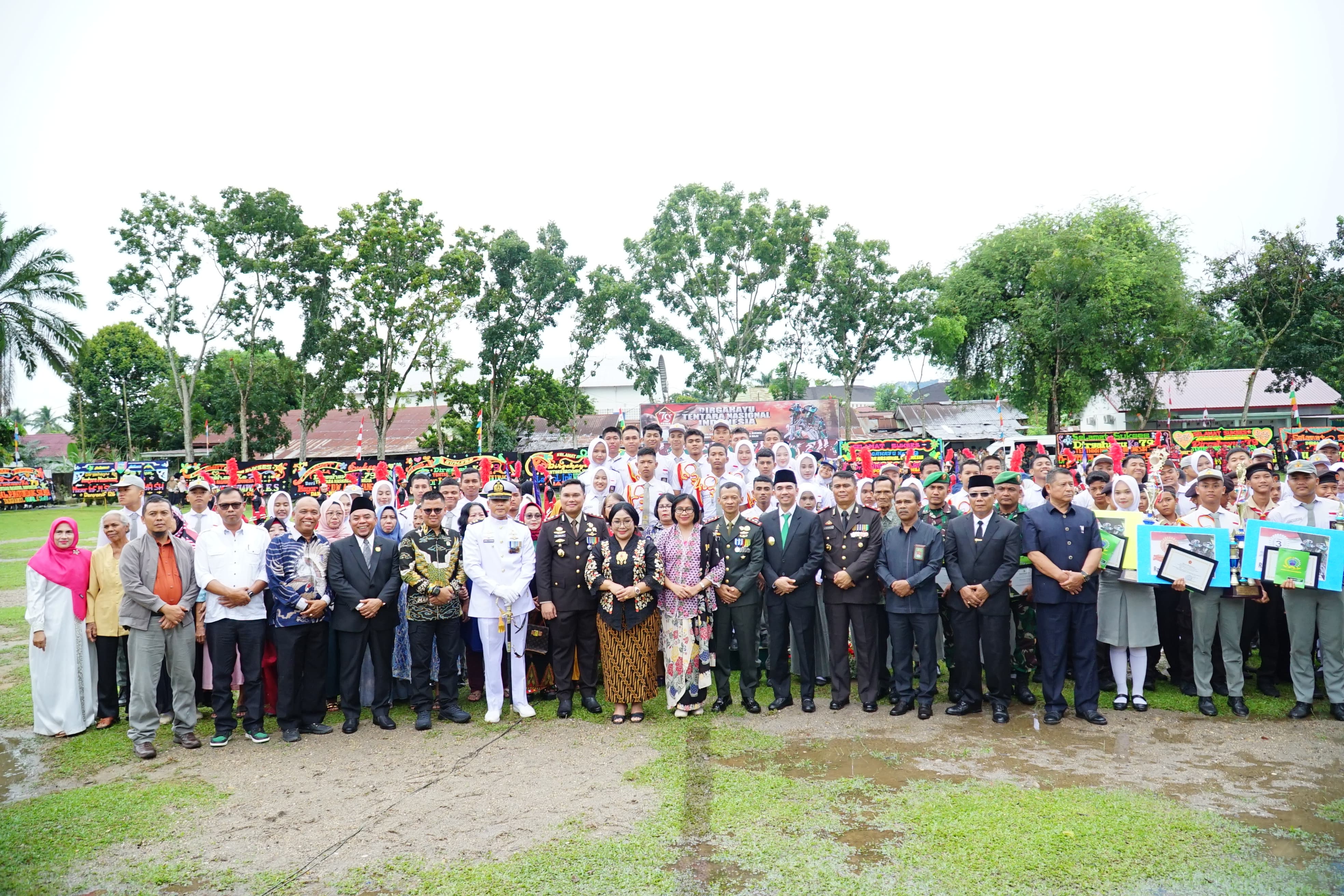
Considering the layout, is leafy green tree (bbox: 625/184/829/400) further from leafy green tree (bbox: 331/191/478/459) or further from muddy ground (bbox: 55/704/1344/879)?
muddy ground (bbox: 55/704/1344/879)

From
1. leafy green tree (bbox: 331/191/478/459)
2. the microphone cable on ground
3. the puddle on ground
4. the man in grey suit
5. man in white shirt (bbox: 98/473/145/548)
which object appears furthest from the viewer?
leafy green tree (bbox: 331/191/478/459)

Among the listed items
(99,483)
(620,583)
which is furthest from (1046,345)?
(99,483)

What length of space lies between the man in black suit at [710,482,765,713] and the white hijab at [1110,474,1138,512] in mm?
2815

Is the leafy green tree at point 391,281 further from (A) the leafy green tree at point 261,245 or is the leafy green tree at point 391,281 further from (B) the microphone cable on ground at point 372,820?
(B) the microphone cable on ground at point 372,820

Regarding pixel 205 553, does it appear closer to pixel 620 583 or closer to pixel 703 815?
pixel 620 583

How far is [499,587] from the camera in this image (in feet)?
20.1

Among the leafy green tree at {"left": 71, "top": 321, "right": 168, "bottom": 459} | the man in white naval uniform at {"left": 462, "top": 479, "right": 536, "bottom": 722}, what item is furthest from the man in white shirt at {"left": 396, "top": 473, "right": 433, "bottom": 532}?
the leafy green tree at {"left": 71, "top": 321, "right": 168, "bottom": 459}

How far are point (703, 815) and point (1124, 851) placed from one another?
2006mm

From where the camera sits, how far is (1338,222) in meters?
23.3

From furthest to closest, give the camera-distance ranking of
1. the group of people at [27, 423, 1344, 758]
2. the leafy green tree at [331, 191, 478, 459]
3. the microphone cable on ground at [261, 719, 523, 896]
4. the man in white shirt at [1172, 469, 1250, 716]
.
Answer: the leafy green tree at [331, 191, 478, 459]
the man in white shirt at [1172, 469, 1250, 716]
the group of people at [27, 423, 1344, 758]
the microphone cable on ground at [261, 719, 523, 896]

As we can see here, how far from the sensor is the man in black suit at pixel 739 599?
20.4 ft

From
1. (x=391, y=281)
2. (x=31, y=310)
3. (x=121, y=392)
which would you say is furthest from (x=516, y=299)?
(x=121, y=392)

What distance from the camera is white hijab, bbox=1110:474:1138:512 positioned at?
6.45 metres

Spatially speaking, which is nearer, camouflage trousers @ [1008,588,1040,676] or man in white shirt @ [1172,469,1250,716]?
man in white shirt @ [1172,469,1250,716]
